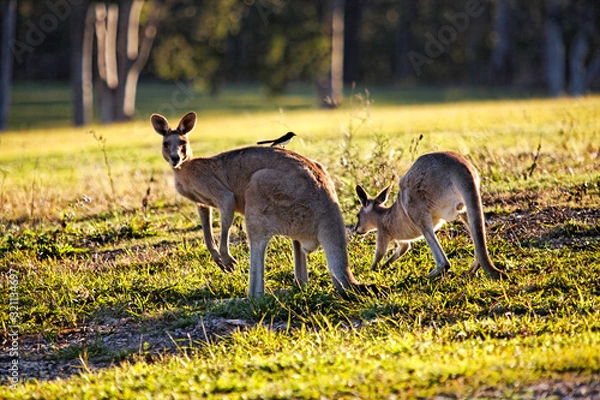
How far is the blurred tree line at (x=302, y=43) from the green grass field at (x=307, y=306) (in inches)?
760

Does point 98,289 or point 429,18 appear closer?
point 98,289

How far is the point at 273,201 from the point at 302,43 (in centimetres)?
2883

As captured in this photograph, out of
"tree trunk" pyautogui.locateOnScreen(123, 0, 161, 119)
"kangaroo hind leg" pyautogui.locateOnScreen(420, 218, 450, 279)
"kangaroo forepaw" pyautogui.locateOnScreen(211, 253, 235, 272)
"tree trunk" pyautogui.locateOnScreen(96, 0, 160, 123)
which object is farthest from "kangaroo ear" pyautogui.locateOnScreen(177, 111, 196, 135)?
"tree trunk" pyautogui.locateOnScreen(123, 0, 161, 119)

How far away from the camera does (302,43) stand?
113 ft

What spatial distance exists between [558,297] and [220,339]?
7.62ft

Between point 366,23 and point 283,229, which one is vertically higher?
point 366,23

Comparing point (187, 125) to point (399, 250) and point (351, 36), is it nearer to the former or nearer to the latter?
point (399, 250)

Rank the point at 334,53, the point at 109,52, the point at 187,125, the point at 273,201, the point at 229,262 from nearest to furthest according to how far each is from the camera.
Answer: the point at 273,201
the point at 229,262
the point at 187,125
the point at 109,52
the point at 334,53

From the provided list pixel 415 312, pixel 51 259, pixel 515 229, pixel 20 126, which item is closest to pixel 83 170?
pixel 51 259

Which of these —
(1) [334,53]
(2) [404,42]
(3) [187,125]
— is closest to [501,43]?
(2) [404,42]

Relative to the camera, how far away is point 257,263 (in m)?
6.23

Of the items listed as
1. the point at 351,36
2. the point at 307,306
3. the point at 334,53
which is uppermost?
the point at 351,36

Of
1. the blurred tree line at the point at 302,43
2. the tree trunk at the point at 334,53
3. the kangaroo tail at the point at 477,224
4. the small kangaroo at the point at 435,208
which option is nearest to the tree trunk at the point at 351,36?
the blurred tree line at the point at 302,43

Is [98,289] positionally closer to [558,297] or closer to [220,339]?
[220,339]
